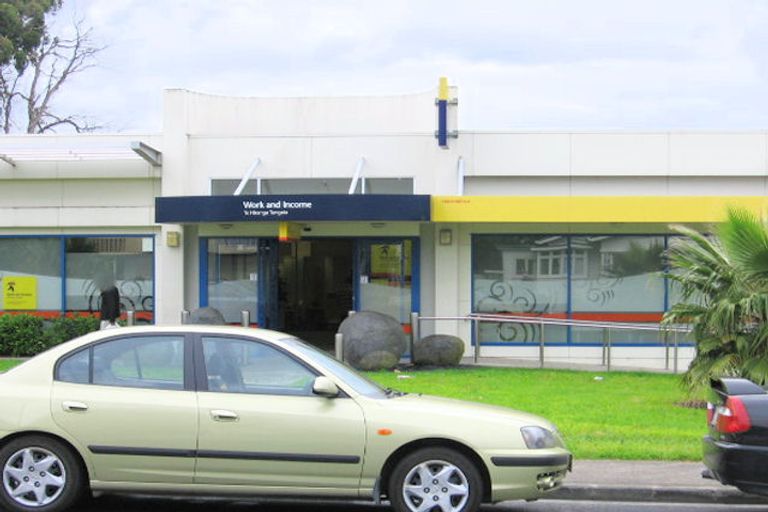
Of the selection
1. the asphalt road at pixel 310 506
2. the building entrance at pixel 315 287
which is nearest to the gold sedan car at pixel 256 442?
the asphalt road at pixel 310 506

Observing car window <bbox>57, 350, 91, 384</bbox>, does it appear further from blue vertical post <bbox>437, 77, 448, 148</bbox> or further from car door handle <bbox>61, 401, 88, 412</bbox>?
blue vertical post <bbox>437, 77, 448, 148</bbox>

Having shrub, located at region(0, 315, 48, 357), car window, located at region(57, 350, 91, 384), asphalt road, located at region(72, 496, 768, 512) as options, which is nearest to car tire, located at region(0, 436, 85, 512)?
car window, located at region(57, 350, 91, 384)

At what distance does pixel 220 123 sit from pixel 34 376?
14.9 meters

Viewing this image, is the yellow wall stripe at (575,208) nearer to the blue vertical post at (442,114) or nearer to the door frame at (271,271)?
the blue vertical post at (442,114)

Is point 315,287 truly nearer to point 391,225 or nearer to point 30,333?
point 391,225

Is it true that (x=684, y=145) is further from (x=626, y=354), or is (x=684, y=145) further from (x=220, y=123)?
(x=220, y=123)

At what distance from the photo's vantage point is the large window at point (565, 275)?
67.8 feet

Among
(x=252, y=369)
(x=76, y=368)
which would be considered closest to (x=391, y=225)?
(x=252, y=369)

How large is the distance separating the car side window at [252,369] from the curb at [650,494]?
2.60 m

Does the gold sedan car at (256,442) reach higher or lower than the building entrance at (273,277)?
lower

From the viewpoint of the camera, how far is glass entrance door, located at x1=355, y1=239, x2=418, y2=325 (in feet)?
67.7

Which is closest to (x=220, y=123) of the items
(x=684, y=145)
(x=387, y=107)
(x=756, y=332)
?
(x=387, y=107)

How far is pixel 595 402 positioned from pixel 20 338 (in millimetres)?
11758

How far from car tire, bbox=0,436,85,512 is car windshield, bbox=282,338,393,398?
1.85 m
